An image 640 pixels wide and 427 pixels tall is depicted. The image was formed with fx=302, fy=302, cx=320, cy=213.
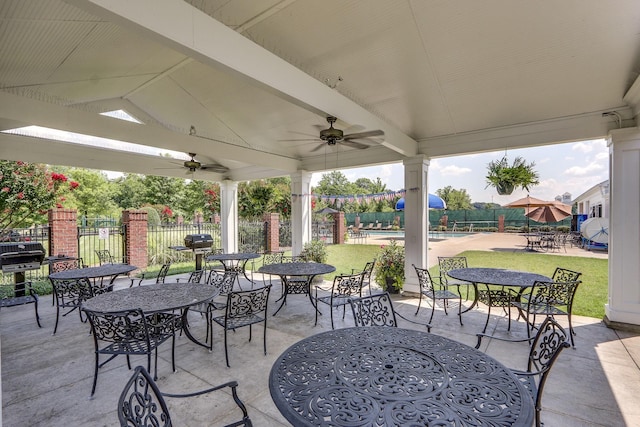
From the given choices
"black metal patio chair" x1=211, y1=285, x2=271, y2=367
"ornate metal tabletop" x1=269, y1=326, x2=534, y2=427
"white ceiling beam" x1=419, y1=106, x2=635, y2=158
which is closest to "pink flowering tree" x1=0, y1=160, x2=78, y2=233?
"black metal patio chair" x1=211, y1=285, x2=271, y2=367

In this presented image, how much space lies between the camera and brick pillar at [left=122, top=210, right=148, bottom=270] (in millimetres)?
8352

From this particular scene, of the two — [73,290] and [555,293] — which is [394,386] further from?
[73,290]

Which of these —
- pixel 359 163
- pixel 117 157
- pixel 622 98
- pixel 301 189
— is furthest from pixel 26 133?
pixel 622 98

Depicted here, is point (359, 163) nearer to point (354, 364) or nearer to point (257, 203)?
point (354, 364)

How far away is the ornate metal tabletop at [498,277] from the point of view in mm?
3924

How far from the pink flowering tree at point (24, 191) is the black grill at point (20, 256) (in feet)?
8.76

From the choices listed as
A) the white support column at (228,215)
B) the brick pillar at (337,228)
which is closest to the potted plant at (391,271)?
the white support column at (228,215)

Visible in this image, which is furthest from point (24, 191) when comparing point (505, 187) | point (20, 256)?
point (505, 187)

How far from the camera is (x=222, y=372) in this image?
3.09m

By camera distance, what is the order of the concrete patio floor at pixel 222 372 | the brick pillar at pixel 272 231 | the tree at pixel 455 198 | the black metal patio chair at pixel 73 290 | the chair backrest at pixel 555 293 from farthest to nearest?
1. the tree at pixel 455 198
2. the brick pillar at pixel 272 231
3. the black metal patio chair at pixel 73 290
4. the chair backrest at pixel 555 293
5. the concrete patio floor at pixel 222 372

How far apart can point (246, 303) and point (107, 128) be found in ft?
11.4

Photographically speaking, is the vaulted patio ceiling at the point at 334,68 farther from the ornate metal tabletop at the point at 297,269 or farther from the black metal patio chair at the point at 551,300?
the black metal patio chair at the point at 551,300

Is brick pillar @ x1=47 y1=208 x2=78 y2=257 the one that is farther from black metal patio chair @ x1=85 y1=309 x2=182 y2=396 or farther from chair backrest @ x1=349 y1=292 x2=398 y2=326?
chair backrest @ x1=349 y1=292 x2=398 y2=326

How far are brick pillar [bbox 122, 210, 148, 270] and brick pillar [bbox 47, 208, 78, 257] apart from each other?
1137 millimetres
